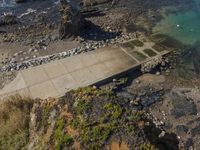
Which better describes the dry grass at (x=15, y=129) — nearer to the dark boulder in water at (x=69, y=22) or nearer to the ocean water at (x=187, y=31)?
the ocean water at (x=187, y=31)

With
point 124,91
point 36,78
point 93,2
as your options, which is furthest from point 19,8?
point 124,91

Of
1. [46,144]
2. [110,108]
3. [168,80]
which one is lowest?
[168,80]

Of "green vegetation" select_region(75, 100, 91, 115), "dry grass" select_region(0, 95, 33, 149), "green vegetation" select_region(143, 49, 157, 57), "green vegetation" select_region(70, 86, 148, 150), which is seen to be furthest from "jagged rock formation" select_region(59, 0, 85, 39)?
"green vegetation" select_region(75, 100, 91, 115)

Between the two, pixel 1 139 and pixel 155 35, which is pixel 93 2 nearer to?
pixel 155 35

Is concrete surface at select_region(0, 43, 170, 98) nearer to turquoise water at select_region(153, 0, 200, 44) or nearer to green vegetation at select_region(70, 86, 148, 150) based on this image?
turquoise water at select_region(153, 0, 200, 44)

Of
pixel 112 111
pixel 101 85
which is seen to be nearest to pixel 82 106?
pixel 112 111

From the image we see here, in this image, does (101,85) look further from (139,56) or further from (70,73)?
(139,56)
